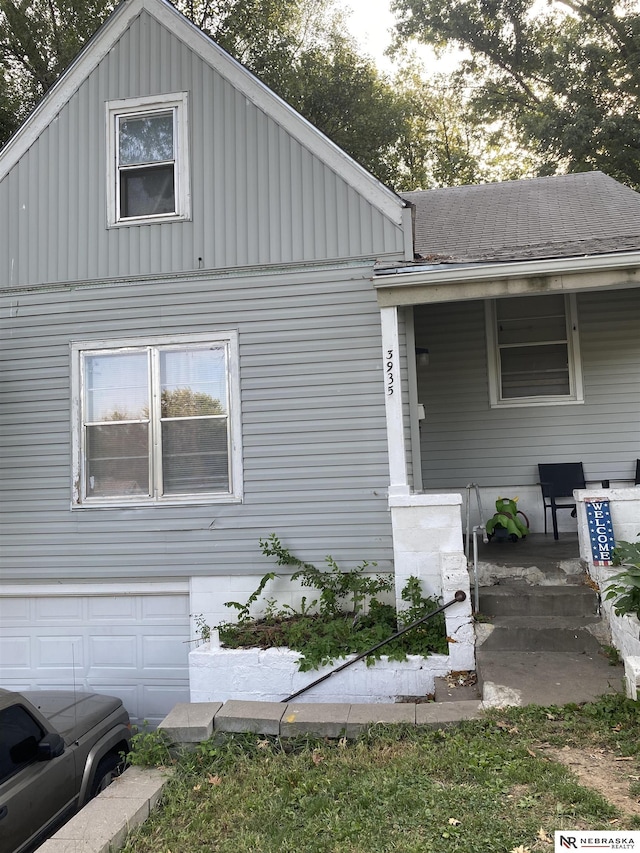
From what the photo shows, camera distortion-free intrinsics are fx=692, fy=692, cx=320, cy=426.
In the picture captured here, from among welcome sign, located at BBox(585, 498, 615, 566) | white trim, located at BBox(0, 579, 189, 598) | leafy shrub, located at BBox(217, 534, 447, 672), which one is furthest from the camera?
white trim, located at BBox(0, 579, 189, 598)

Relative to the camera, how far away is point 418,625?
6086 millimetres

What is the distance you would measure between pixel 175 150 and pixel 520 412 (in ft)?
16.5

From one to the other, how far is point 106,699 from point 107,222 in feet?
15.8

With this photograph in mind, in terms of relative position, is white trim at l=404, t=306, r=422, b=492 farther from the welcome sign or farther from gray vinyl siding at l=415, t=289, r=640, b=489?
gray vinyl siding at l=415, t=289, r=640, b=489

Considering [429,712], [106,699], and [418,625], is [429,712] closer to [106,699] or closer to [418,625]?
[418,625]

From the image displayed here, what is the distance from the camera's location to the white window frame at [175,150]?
24.2 feet

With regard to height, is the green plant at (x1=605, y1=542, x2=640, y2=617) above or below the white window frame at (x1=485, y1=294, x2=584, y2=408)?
below

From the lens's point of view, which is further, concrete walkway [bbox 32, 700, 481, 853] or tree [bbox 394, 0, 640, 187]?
tree [bbox 394, 0, 640, 187]

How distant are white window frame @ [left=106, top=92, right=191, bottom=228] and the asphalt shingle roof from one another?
8.78 feet

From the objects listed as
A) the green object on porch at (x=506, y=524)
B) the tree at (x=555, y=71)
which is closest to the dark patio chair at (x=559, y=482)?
the green object on porch at (x=506, y=524)

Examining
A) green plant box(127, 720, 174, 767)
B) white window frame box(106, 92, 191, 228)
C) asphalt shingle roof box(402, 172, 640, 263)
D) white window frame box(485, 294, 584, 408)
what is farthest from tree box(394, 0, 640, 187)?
green plant box(127, 720, 174, 767)

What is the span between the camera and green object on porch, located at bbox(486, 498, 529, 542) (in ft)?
26.2

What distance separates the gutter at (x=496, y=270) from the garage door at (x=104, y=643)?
3.91m

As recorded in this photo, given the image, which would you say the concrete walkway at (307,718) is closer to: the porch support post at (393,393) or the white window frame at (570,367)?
the porch support post at (393,393)
